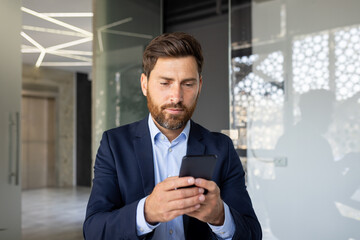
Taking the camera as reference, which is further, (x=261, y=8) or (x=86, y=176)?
(x=86, y=176)

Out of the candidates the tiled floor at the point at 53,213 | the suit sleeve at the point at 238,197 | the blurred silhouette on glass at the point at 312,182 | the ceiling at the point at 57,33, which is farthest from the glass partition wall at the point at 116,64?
the suit sleeve at the point at 238,197

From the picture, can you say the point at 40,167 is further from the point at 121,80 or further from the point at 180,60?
the point at 180,60

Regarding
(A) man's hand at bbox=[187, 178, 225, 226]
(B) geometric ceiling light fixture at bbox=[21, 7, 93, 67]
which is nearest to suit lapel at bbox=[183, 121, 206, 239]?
(A) man's hand at bbox=[187, 178, 225, 226]

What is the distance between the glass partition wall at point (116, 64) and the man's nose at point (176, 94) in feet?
8.54

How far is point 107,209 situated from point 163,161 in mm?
263

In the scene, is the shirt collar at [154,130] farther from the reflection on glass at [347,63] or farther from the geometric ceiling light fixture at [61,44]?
the geometric ceiling light fixture at [61,44]

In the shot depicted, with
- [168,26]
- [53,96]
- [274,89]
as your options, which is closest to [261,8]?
[274,89]

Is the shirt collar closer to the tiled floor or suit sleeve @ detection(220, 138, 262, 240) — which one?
suit sleeve @ detection(220, 138, 262, 240)

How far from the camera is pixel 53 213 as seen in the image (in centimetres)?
650

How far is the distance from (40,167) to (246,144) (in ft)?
26.9

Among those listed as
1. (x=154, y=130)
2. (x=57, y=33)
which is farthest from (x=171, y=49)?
(x=57, y=33)

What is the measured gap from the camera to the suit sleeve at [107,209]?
106 centimetres

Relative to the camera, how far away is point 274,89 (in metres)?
3.41

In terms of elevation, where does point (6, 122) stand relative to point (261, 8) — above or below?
below
